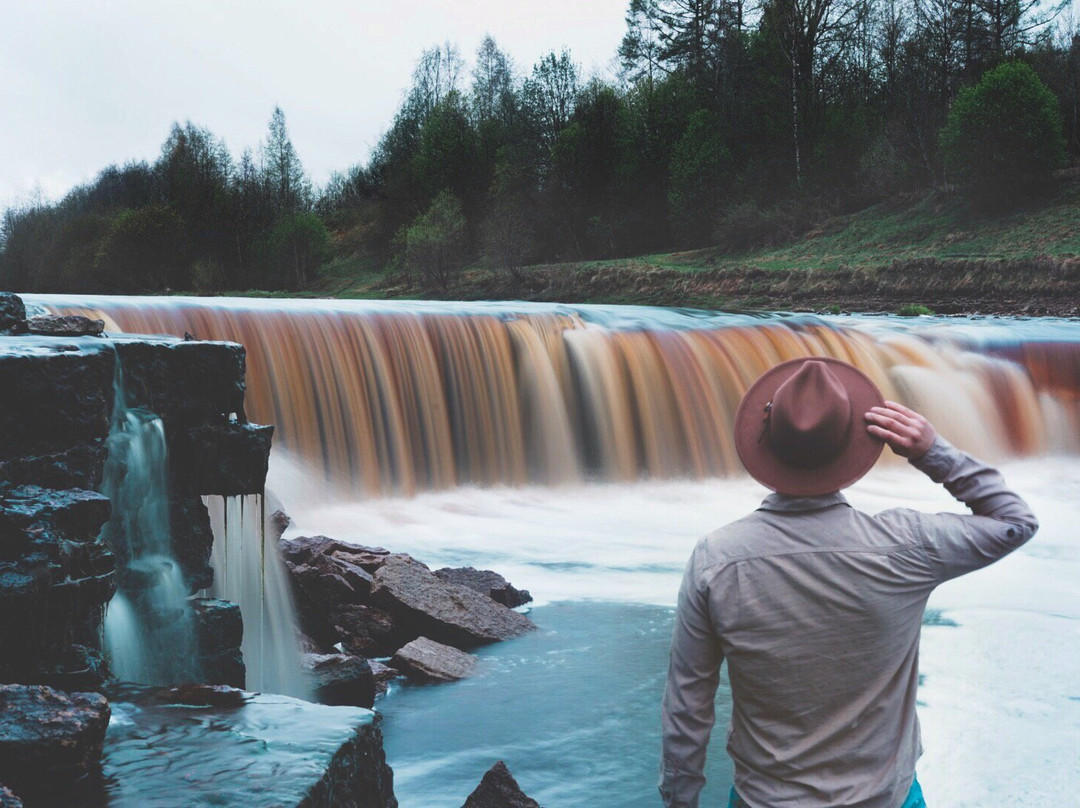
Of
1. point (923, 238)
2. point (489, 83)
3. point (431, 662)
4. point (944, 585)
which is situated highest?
point (489, 83)

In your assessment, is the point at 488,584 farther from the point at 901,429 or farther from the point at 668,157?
the point at 668,157

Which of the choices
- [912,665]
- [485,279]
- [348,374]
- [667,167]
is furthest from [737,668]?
[667,167]

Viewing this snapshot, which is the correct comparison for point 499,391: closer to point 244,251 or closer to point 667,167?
point 667,167

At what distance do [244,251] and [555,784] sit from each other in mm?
50950

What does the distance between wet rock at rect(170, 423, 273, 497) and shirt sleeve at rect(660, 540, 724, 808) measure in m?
3.12

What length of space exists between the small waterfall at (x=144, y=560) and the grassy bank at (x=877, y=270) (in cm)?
2189

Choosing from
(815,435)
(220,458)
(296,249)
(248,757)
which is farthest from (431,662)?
(296,249)

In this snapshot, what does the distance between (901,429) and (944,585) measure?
712 cm

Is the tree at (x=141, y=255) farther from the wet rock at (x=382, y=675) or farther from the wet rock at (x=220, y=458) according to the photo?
the wet rock at (x=220, y=458)

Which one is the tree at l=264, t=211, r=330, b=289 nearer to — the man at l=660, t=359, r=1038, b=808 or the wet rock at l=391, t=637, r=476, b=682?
the wet rock at l=391, t=637, r=476, b=682

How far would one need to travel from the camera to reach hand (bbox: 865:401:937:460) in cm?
233

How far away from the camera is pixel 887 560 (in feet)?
7.55

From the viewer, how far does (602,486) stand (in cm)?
1376

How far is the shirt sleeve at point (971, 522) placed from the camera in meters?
2.34
